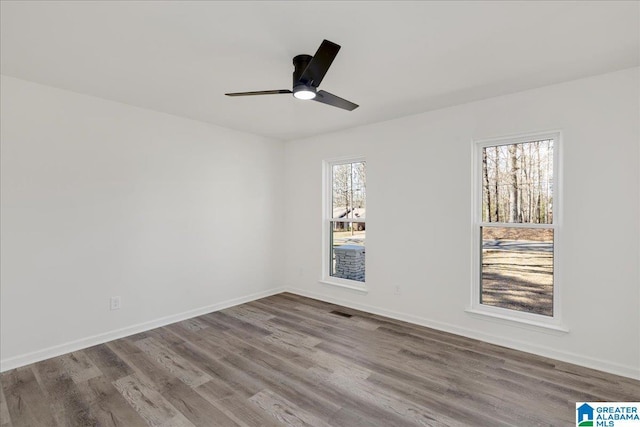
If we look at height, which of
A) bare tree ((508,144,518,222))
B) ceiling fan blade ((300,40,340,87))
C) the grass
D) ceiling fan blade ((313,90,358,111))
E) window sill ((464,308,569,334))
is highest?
ceiling fan blade ((300,40,340,87))

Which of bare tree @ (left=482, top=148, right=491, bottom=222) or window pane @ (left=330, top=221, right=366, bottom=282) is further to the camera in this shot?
window pane @ (left=330, top=221, right=366, bottom=282)

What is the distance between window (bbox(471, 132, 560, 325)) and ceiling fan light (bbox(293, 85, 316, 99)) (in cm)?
212

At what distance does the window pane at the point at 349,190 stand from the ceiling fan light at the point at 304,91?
2.22 metres

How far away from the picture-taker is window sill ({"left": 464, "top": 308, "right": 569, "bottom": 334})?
287 centimetres

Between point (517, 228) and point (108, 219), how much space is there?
4282mm

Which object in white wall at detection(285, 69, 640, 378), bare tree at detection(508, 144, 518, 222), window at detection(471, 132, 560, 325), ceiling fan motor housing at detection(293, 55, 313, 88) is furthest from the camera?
bare tree at detection(508, 144, 518, 222)

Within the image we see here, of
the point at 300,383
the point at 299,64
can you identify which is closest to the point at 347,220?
the point at 300,383

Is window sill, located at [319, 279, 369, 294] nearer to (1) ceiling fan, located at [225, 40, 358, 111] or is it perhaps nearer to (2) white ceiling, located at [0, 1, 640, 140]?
(2) white ceiling, located at [0, 1, 640, 140]

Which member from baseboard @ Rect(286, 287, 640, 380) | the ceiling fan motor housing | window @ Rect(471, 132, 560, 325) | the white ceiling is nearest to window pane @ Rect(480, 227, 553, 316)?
window @ Rect(471, 132, 560, 325)

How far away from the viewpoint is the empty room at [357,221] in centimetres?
208

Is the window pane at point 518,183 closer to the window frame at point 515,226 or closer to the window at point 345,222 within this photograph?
the window frame at point 515,226

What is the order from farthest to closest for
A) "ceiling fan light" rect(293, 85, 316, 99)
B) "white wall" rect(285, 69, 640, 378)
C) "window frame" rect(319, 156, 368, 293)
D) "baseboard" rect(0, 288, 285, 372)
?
1. "window frame" rect(319, 156, 368, 293)
2. "baseboard" rect(0, 288, 285, 372)
3. "white wall" rect(285, 69, 640, 378)
4. "ceiling fan light" rect(293, 85, 316, 99)

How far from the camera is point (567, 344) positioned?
2.84 metres

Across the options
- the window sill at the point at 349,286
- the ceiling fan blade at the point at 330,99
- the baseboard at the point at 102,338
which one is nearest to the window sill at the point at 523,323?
the window sill at the point at 349,286
